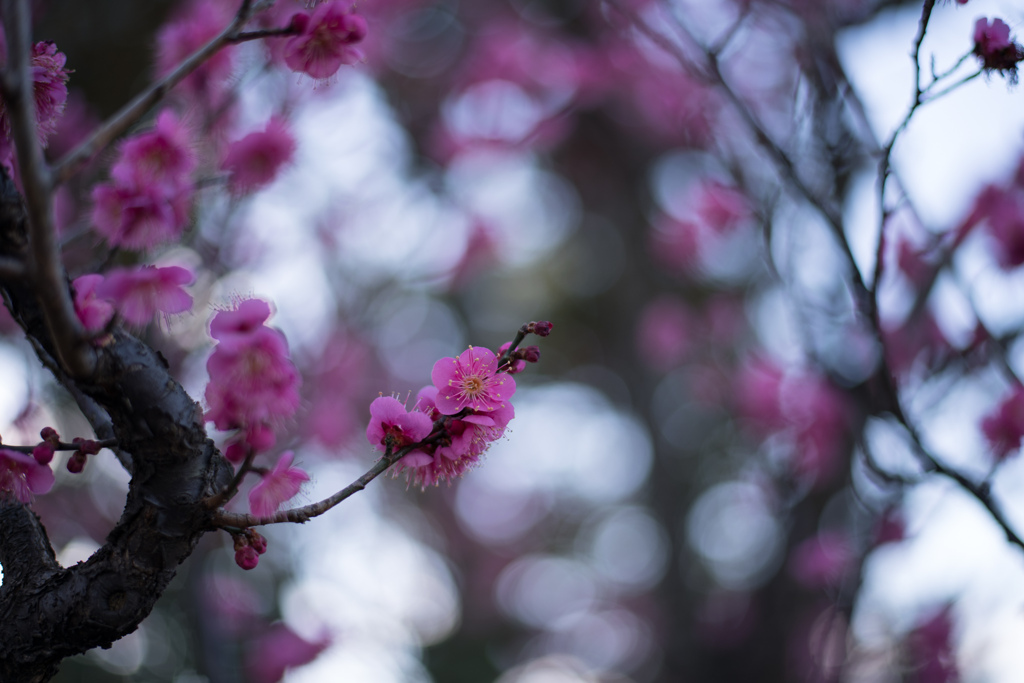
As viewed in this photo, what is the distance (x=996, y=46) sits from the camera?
1.24 metres

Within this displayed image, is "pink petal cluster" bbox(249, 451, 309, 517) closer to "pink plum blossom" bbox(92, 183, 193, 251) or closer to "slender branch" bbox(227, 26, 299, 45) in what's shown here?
"pink plum blossom" bbox(92, 183, 193, 251)

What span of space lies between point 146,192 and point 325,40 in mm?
369

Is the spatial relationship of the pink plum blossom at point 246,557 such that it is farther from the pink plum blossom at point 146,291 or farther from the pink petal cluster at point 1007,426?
the pink petal cluster at point 1007,426

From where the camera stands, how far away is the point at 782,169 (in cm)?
170

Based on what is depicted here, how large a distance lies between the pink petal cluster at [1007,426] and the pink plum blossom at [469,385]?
61.2 inches

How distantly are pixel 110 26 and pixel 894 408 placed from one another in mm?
3626

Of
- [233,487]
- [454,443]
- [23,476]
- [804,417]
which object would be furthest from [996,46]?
[804,417]

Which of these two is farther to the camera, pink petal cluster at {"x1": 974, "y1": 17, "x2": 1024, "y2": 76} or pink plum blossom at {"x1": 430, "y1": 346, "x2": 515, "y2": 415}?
pink petal cluster at {"x1": 974, "y1": 17, "x2": 1024, "y2": 76}

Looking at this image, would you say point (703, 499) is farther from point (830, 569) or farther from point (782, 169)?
point (782, 169)

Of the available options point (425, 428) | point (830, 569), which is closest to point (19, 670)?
point (425, 428)

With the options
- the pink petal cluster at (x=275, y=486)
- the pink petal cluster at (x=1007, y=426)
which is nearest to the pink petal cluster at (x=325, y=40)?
the pink petal cluster at (x=275, y=486)

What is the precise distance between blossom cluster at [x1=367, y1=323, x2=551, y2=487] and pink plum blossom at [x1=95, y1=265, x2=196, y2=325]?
305 mm

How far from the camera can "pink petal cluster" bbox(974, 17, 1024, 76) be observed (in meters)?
1.23

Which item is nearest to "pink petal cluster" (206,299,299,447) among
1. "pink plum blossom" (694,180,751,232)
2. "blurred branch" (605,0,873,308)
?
"blurred branch" (605,0,873,308)
